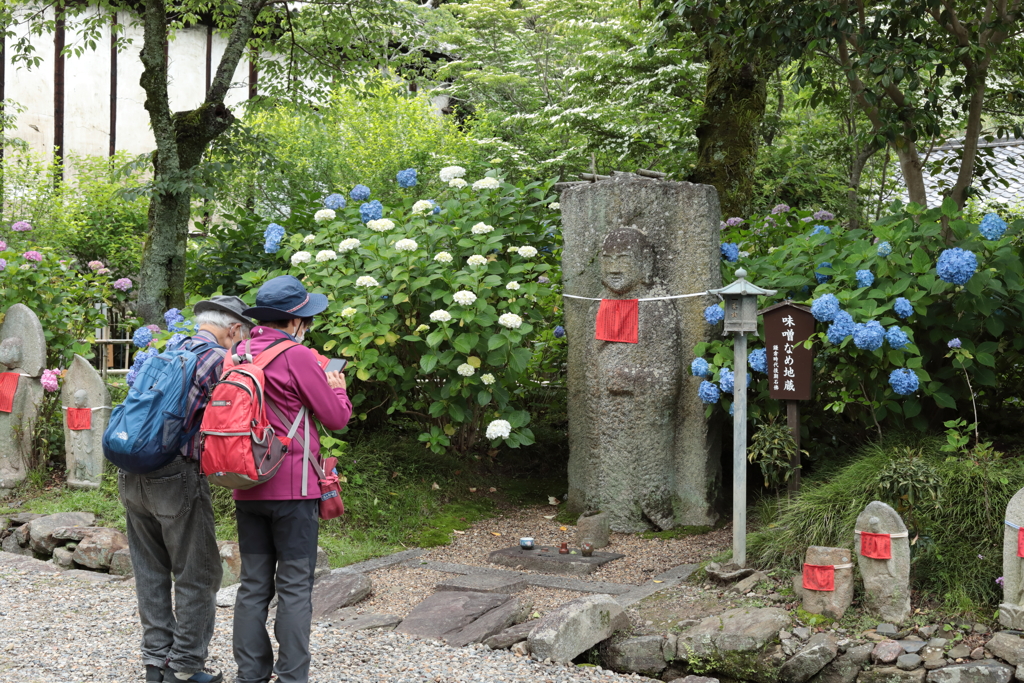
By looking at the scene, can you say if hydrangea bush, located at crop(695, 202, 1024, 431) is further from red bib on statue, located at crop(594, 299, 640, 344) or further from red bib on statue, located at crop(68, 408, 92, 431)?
red bib on statue, located at crop(68, 408, 92, 431)

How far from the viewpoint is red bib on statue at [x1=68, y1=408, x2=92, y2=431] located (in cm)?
707

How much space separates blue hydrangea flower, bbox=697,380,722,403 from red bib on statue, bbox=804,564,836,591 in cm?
162

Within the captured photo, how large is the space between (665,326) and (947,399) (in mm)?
1910

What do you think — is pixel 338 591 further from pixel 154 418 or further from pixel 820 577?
pixel 820 577

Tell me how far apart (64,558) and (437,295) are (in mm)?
3034

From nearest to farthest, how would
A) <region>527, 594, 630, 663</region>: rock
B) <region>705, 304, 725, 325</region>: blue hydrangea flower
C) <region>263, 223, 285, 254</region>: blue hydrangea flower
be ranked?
<region>527, 594, 630, 663</region>: rock < <region>705, 304, 725, 325</region>: blue hydrangea flower < <region>263, 223, 285, 254</region>: blue hydrangea flower

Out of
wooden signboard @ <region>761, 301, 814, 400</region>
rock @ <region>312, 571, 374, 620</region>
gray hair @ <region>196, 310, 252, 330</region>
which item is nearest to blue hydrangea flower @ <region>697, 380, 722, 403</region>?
wooden signboard @ <region>761, 301, 814, 400</region>

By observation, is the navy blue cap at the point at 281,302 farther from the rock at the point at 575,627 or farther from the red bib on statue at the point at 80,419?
the red bib on statue at the point at 80,419

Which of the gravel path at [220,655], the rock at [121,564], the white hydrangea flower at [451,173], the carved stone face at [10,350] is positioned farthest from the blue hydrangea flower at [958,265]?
the carved stone face at [10,350]

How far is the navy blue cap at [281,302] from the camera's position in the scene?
11.1 feet

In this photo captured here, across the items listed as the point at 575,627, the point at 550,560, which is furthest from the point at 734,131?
the point at 575,627

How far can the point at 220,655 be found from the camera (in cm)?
404

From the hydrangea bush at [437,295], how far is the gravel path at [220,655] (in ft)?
7.50

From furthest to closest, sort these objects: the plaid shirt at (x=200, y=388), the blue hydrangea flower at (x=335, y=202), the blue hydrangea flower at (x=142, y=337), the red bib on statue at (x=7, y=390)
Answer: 1. the red bib on statue at (x=7, y=390)
2. the blue hydrangea flower at (x=335, y=202)
3. the blue hydrangea flower at (x=142, y=337)
4. the plaid shirt at (x=200, y=388)
